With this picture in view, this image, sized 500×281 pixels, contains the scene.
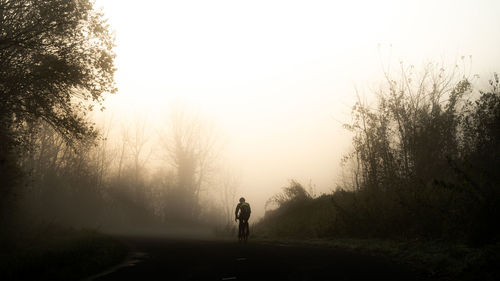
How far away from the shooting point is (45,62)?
45.8ft

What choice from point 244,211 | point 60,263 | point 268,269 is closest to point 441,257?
point 268,269

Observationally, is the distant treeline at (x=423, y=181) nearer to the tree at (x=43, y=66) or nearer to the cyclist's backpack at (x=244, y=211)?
the cyclist's backpack at (x=244, y=211)

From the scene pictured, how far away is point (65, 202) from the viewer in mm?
35250

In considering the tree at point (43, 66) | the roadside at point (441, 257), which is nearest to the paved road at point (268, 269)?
the roadside at point (441, 257)

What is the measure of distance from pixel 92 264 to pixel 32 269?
1.70m

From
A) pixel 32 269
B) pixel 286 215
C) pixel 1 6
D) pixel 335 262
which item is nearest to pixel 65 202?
pixel 286 215

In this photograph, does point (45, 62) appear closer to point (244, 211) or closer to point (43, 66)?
point (43, 66)

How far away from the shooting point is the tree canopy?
44.4 feet

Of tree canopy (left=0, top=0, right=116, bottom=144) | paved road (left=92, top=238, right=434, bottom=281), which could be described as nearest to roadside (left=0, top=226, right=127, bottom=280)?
paved road (left=92, top=238, right=434, bottom=281)

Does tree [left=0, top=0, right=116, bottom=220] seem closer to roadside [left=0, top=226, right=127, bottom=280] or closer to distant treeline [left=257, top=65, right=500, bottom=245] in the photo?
roadside [left=0, top=226, right=127, bottom=280]

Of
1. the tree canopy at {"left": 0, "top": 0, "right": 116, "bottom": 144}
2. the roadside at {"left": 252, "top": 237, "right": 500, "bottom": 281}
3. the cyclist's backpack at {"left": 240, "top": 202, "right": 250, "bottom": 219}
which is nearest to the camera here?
the roadside at {"left": 252, "top": 237, "right": 500, "bottom": 281}

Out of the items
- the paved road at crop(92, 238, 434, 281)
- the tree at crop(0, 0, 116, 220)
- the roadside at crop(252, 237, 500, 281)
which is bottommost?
the paved road at crop(92, 238, 434, 281)

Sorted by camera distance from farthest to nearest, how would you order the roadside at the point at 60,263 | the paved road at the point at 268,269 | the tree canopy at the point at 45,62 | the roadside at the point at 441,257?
1. the tree canopy at the point at 45,62
2. the roadside at the point at 60,263
3. the paved road at the point at 268,269
4. the roadside at the point at 441,257

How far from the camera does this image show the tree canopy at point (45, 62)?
13.5 metres
